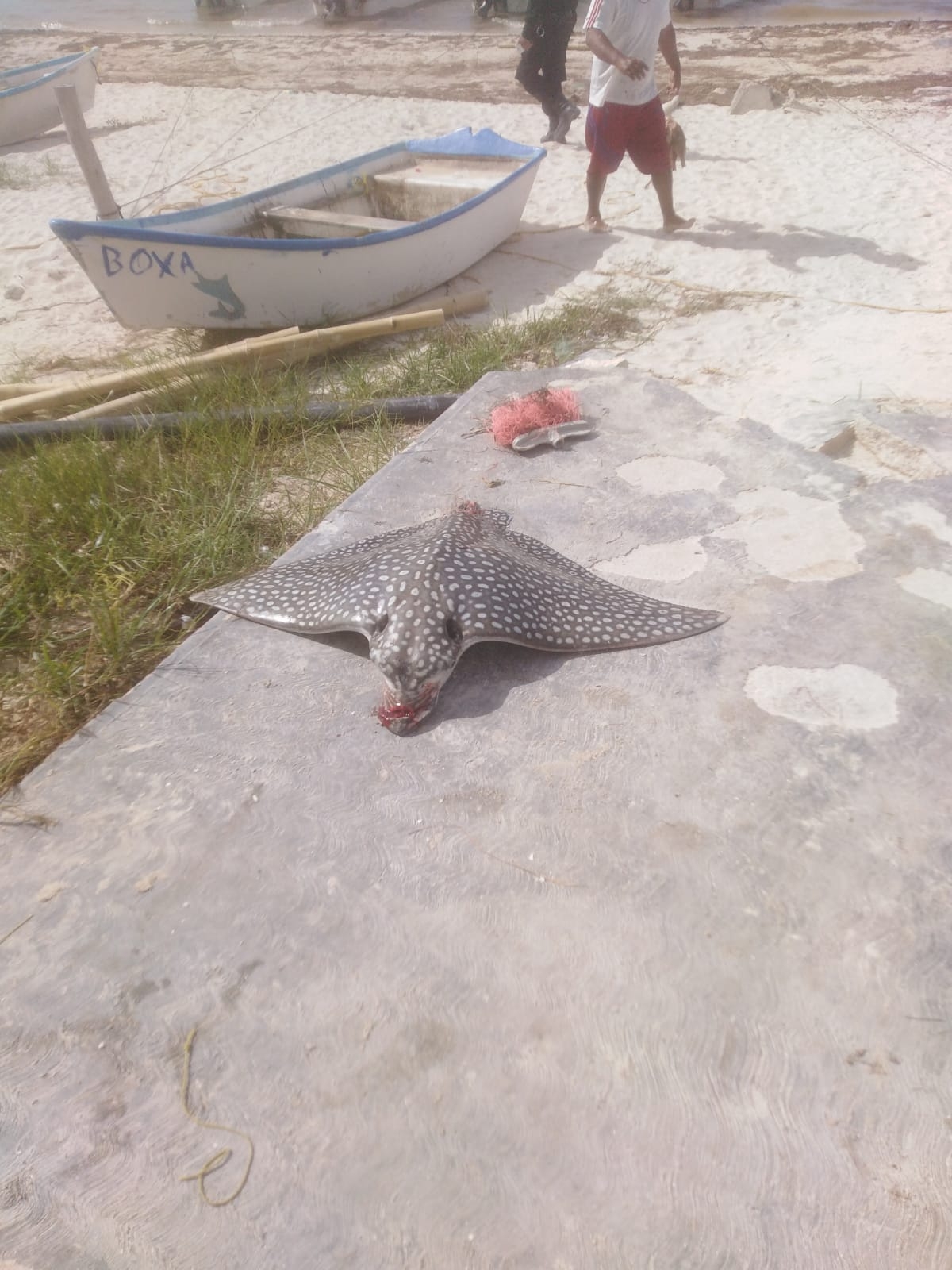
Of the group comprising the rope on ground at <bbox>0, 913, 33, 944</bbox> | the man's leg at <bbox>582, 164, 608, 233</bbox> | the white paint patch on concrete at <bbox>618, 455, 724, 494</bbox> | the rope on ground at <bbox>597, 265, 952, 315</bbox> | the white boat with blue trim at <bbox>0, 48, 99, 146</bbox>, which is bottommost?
the rope on ground at <bbox>0, 913, 33, 944</bbox>

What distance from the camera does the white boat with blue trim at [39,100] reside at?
11.9 m

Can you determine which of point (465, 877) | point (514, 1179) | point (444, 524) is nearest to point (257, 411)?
point (444, 524)

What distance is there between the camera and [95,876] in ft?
8.38

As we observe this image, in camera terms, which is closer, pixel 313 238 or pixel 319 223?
pixel 313 238

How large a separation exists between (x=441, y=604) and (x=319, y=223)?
6.17 m

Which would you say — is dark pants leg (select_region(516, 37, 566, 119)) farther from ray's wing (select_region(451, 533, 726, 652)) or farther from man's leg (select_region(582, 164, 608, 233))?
ray's wing (select_region(451, 533, 726, 652))

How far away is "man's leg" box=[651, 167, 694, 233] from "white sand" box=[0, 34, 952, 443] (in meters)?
0.13

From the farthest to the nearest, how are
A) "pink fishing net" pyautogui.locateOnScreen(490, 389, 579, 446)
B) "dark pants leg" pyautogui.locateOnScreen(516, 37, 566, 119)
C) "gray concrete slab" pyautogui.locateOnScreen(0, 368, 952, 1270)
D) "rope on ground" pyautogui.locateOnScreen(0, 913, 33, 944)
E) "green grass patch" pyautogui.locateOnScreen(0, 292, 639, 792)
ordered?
"dark pants leg" pyautogui.locateOnScreen(516, 37, 566, 119), "pink fishing net" pyautogui.locateOnScreen(490, 389, 579, 446), "green grass patch" pyautogui.locateOnScreen(0, 292, 639, 792), "rope on ground" pyautogui.locateOnScreen(0, 913, 33, 944), "gray concrete slab" pyautogui.locateOnScreen(0, 368, 952, 1270)

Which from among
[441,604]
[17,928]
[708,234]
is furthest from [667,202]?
[17,928]

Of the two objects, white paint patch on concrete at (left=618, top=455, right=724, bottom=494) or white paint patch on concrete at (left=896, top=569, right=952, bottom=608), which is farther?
white paint patch on concrete at (left=618, top=455, right=724, bottom=494)

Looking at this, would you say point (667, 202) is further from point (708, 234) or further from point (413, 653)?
point (413, 653)

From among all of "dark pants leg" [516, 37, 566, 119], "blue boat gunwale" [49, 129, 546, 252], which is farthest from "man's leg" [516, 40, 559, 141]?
"blue boat gunwale" [49, 129, 546, 252]

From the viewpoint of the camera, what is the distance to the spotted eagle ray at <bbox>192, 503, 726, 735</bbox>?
2.84m

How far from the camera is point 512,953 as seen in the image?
2289 millimetres
